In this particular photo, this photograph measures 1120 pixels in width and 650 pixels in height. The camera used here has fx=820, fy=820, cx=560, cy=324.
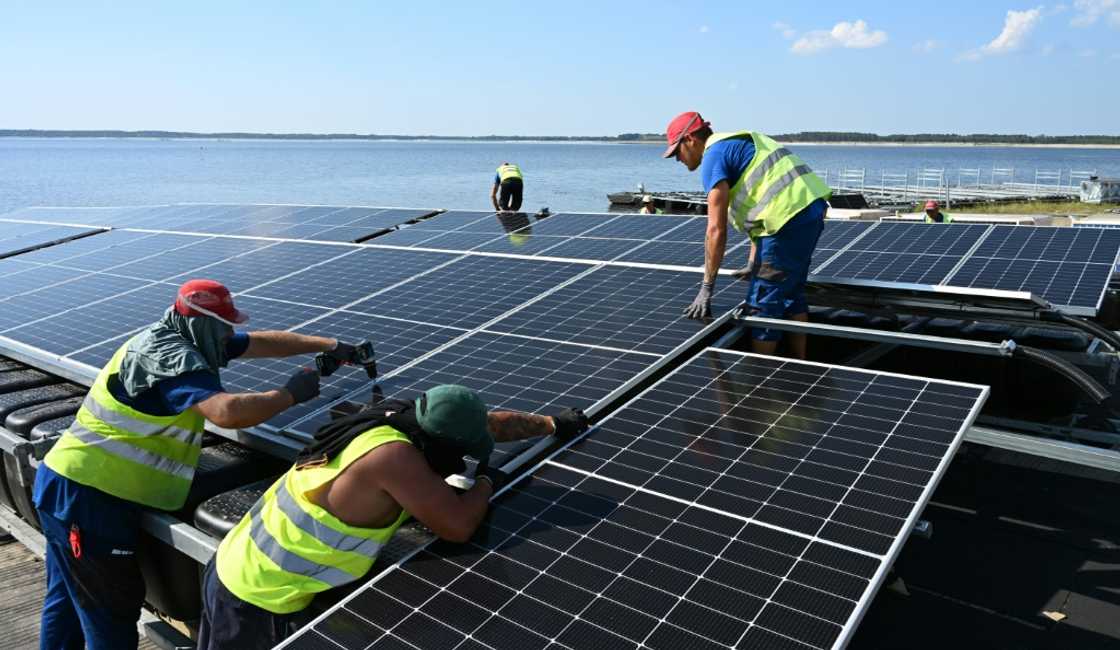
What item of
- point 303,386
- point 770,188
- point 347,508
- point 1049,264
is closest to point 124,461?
point 303,386

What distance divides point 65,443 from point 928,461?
5.06 meters

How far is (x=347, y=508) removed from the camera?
3635 mm

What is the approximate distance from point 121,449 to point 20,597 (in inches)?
114

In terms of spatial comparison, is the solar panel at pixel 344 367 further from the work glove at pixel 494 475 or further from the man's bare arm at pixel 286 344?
the work glove at pixel 494 475

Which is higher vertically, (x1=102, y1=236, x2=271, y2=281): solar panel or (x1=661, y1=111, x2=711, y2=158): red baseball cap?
(x1=661, y1=111, x2=711, y2=158): red baseball cap

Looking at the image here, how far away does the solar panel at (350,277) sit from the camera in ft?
27.7

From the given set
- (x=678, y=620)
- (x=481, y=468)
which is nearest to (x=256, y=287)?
(x=481, y=468)

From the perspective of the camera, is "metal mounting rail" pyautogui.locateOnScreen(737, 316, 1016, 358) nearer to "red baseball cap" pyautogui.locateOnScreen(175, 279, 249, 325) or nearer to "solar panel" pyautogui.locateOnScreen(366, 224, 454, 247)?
"red baseball cap" pyautogui.locateOnScreen(175, 279, 249, 325)

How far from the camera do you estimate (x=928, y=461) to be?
3959 millimetres

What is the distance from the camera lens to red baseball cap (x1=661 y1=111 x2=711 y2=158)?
21.4 ft

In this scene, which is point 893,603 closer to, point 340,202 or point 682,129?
point 682,129

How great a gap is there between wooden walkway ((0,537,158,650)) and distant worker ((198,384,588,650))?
324cm

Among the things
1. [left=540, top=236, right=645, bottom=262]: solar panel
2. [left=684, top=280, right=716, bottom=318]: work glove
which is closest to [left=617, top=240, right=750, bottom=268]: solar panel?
[left=540, top=236, right=645, bottom=262]: solar panel

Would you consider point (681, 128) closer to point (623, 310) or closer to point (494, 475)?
point (623, 310)
